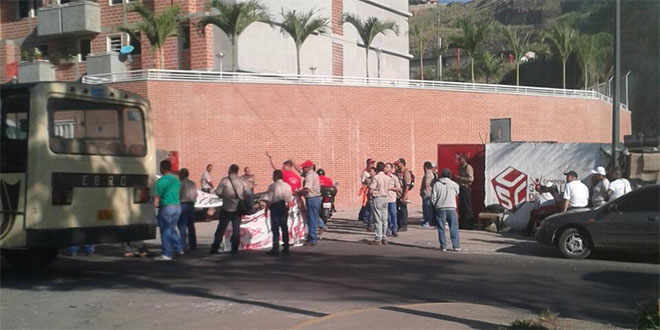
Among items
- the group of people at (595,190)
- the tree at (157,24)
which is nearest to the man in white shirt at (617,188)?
the group of people at (595,190)

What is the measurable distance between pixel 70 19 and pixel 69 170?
1004 inches

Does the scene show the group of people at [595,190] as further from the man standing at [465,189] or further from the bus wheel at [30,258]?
the bus wheel at [30,258]

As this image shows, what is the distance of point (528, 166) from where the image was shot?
1798cm

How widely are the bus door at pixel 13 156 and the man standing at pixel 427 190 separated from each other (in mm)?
10206

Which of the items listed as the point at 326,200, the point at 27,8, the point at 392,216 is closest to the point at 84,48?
the point at 27,8

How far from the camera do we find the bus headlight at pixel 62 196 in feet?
34.7

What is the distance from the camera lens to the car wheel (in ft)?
42.2

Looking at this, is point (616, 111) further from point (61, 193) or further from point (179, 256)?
point (61, 193)

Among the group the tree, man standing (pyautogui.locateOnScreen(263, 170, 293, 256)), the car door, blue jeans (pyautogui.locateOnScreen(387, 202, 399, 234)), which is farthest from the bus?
the tree

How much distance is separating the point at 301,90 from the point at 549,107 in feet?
46.7

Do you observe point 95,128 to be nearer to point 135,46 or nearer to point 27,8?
point 135,46

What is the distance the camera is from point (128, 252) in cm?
1393

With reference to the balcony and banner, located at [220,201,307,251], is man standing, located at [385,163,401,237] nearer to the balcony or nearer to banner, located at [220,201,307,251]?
banner, located at [220,201,307,251]

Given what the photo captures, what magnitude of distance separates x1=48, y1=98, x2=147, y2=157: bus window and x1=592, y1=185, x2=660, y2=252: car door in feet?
27.5
